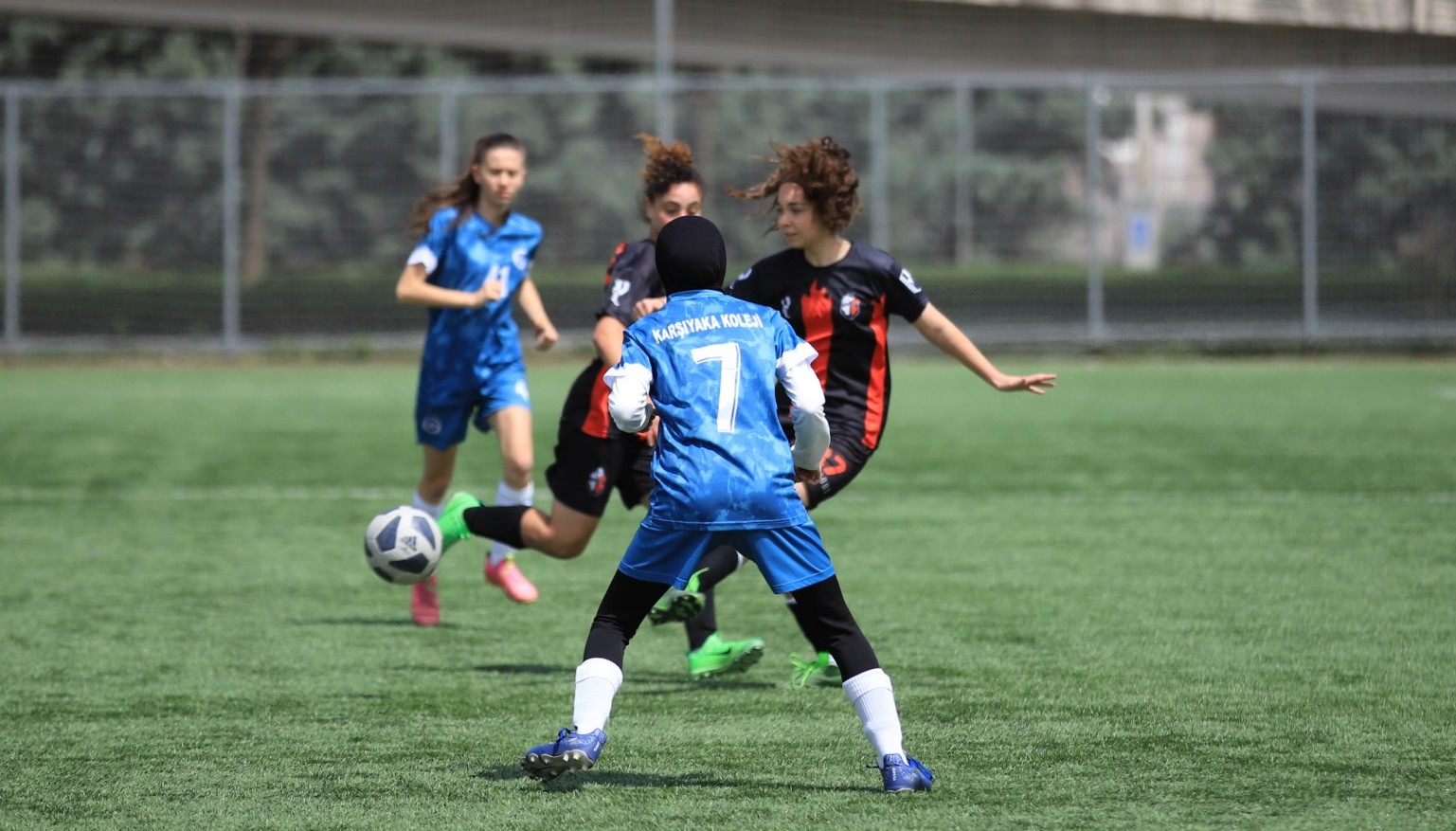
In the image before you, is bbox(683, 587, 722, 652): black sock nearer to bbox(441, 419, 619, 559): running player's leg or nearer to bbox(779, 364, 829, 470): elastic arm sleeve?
bbox(441, 419, 619, 559): running player's leg

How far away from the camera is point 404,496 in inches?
427

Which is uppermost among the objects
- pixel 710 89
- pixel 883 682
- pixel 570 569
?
pixel 710 89

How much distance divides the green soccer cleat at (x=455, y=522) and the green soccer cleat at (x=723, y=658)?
119 centimetres

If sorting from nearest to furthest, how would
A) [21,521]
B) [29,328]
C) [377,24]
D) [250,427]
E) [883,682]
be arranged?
[883,682] < [21,521] < [250,427] < [29,328] < [377,24]

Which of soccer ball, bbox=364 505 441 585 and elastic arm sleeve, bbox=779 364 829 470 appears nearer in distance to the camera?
elastic arm sleeve, bbox=779 364 829 470

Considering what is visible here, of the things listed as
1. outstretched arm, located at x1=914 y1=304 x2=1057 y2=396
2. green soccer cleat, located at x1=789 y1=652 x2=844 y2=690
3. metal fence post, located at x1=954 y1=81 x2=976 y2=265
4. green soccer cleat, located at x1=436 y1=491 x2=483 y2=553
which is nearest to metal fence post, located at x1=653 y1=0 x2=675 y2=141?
metal fence post, located at x1=954 y1=81 x2=976 y2=265

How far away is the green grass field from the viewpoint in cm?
440

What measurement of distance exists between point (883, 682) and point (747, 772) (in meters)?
0.51

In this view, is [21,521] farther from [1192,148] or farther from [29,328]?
[1192,148]

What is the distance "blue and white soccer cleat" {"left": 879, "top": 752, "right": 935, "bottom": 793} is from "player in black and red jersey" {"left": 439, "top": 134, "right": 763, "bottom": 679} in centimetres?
159

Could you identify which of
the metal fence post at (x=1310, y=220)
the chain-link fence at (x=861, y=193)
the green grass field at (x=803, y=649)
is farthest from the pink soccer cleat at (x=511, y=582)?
the metal fence post at (x=1310, y=220)

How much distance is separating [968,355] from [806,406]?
141 centimetres

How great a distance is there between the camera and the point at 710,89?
20.5 metres

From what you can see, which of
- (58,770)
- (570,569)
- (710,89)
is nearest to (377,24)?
(710,89)
